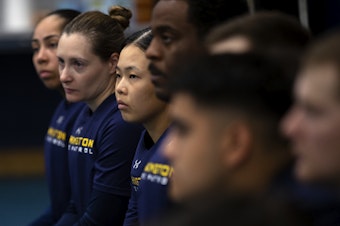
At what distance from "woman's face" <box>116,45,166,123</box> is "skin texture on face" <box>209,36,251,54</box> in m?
0.93

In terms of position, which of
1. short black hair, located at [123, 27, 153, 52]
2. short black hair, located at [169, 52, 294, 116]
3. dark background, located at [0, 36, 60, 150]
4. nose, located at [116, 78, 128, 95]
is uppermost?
short black hair, located at [169, 52, 294, 116]

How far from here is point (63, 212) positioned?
439 cm

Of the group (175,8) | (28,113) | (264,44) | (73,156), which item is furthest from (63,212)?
(28,113)

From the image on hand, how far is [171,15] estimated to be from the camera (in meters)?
2.82

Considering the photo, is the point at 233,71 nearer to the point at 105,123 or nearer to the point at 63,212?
the point at 105,123

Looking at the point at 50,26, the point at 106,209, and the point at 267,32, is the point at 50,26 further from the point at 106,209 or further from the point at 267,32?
the point at 267,32

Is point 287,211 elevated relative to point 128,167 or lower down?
elevated

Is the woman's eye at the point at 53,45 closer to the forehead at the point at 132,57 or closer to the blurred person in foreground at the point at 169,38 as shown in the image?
the forehead at the point at 132,57

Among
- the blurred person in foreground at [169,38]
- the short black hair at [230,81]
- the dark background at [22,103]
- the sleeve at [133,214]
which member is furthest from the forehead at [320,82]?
the dark background at [22,103]

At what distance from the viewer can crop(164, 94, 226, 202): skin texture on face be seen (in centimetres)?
199

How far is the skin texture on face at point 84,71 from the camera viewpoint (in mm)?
3904

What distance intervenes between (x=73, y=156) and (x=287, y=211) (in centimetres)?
221

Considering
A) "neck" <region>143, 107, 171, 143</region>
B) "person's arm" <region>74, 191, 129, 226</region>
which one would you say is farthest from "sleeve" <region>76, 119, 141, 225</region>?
"neck" <region>143, 107, 171, 143</region>

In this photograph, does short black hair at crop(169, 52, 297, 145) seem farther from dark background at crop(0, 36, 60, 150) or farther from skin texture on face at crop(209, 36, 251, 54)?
dark background at crop(0, 36, 60, 150)
